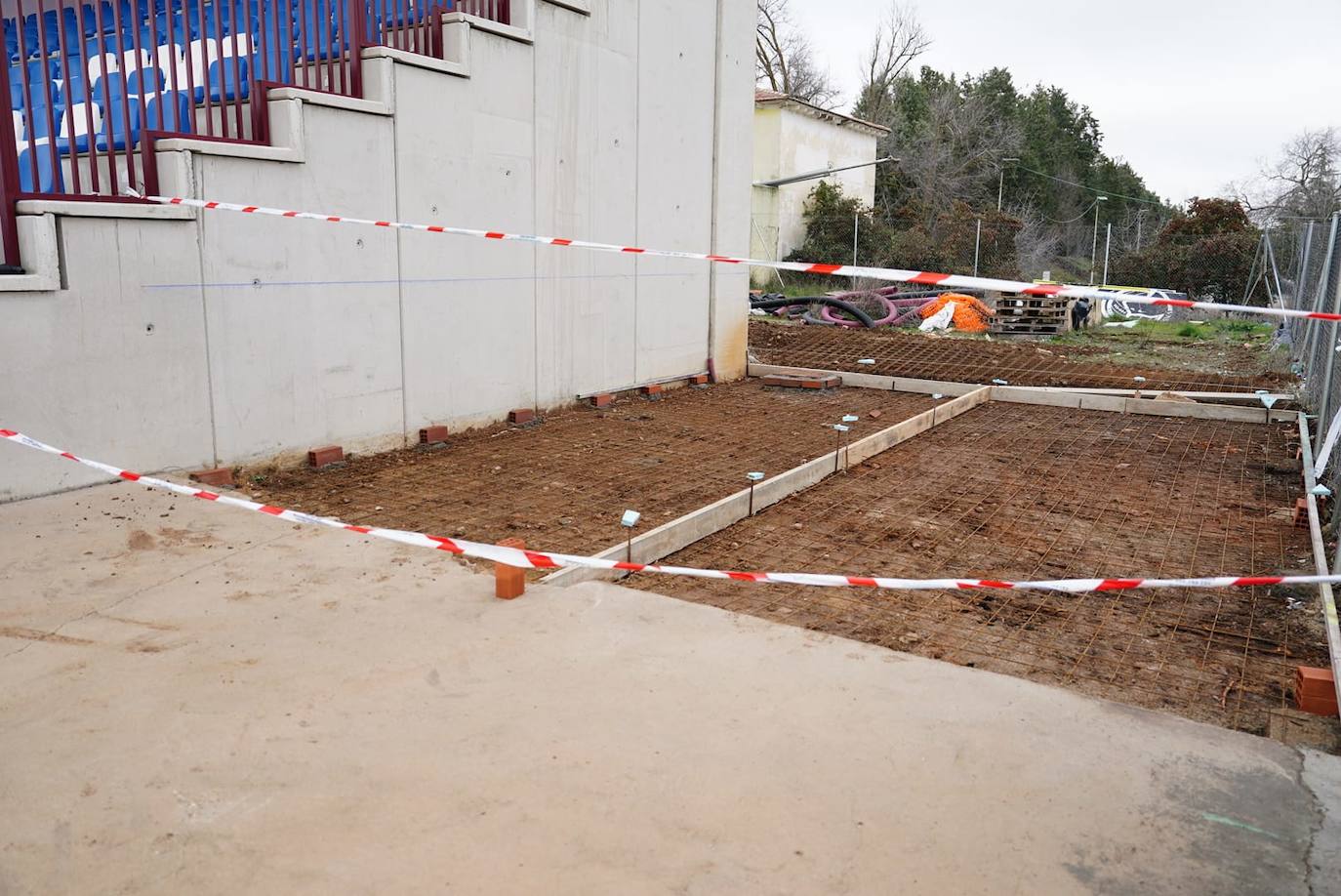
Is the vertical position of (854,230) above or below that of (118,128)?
above

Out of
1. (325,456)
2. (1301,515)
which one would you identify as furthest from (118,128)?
(1301,515)

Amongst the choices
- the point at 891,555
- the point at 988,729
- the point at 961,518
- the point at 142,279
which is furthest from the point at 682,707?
the point at 142,279

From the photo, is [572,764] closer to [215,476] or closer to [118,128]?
[215,476]

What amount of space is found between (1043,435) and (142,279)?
8.29m

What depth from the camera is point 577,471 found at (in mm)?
7797

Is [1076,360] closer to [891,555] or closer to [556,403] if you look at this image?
[556,403]

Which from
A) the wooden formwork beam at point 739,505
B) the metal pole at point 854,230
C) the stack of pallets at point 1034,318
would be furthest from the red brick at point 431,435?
the metal pole at point 854,230

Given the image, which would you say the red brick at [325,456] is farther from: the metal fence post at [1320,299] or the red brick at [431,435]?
the metal fence post at [1320,299]

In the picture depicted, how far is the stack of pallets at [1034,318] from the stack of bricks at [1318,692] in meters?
16.0

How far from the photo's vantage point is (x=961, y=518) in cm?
696

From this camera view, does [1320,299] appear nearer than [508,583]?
No

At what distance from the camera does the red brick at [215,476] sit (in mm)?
6508

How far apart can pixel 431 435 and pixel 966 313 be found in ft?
46.1

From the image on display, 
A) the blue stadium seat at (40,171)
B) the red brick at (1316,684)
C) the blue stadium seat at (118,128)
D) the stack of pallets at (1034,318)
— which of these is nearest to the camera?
the red brick at (1316,684)
